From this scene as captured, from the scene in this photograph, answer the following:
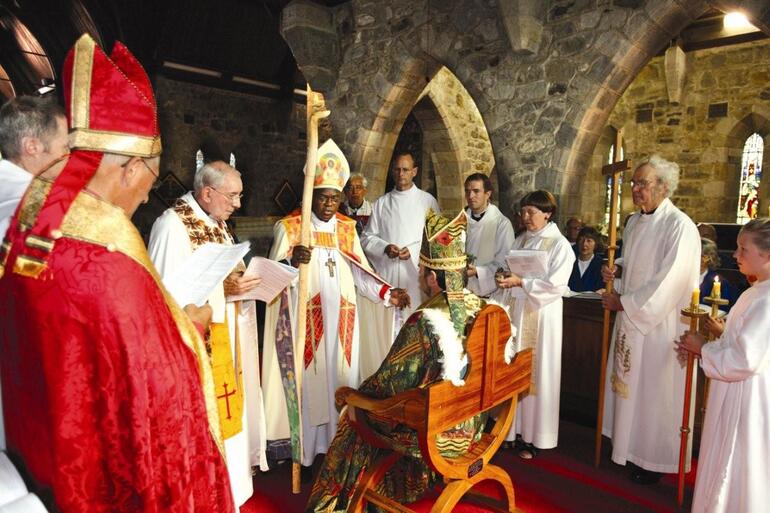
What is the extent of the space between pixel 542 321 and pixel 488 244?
3.21 ft

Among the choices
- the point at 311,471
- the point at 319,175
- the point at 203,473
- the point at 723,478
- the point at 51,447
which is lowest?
the point at 311,471

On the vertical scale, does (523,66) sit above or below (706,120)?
below

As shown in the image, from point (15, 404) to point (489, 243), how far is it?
3924 mm

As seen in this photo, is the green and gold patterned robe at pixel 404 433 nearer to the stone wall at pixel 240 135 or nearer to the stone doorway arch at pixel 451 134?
the stone doorway arch at pixel 451 134

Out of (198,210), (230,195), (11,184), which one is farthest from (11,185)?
(230,195)

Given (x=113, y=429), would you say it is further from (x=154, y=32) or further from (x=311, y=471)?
(x=154, y=32)

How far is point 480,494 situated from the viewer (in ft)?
10.4

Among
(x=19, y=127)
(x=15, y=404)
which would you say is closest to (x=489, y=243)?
(x=19, y=127)

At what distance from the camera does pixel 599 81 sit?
562cm

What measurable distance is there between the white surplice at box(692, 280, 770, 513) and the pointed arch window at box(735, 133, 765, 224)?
1157 centimetres

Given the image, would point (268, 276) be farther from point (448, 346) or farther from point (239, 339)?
point (448, 346)

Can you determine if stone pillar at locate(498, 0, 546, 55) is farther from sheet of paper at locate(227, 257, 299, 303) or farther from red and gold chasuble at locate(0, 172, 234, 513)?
red and gold chasuble at locate(0, 172, 234, 513)

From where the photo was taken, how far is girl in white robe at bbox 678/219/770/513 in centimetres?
238

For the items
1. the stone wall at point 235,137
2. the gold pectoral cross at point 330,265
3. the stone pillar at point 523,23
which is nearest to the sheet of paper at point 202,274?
the gold pectoral cross at point 330,265
